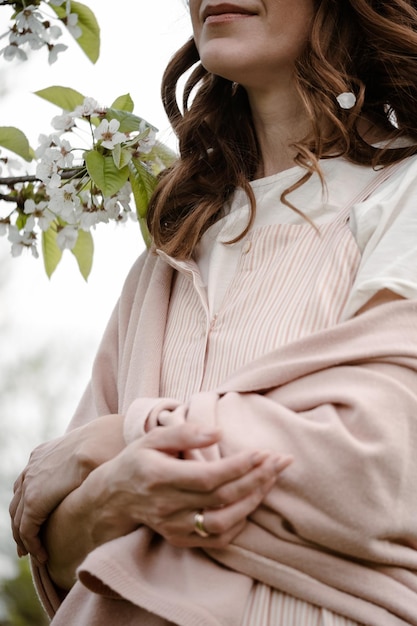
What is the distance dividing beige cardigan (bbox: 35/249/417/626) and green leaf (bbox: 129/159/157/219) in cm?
46

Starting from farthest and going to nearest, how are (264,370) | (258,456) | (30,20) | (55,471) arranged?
(30,20), (55,471), (264,370), (258,456)

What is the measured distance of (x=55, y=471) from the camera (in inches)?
49.5

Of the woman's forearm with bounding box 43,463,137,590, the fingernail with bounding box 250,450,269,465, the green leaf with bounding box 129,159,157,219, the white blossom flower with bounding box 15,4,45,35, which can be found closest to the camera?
the fingernail with bounding box 250,450,269,465

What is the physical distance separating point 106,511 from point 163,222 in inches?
22.7

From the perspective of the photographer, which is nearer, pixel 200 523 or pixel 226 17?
pixel 200 523

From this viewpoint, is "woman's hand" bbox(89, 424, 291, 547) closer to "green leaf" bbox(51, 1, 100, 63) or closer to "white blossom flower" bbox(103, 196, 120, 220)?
"white blossom flower" bbox(103, 196, 120, 220)

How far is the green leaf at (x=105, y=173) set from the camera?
1.37 metres

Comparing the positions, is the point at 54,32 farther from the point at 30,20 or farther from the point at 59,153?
the point at 59,153

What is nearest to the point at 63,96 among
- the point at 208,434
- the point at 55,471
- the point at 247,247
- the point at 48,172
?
the point at 48,172

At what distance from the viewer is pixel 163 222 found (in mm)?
1551

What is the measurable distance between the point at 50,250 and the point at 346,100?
1.76 ft

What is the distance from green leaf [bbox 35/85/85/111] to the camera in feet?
4.81

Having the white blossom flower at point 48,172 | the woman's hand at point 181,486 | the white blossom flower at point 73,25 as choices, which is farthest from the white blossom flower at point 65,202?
the woman's hand at point 181,486

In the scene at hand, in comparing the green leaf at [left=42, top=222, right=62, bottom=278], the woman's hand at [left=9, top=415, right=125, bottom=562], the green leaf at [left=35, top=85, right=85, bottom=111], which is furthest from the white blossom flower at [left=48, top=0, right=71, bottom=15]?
the woman's hand at [left=9, top=415, right=125, bottom=562]
